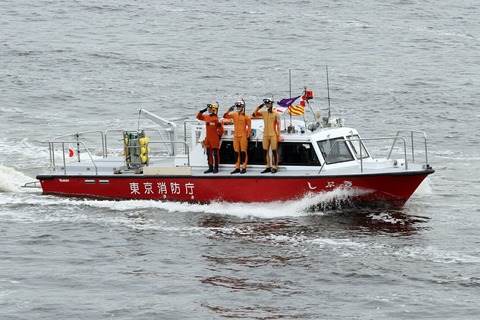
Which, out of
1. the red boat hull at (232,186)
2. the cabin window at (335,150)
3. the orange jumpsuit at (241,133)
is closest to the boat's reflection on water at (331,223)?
the red boat hull at (232,186)

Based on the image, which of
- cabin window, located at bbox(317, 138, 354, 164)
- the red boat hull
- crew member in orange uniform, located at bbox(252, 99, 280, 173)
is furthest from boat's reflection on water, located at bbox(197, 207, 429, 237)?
crew member in orange uniform, located at bbox(252, 99, 280, 173)

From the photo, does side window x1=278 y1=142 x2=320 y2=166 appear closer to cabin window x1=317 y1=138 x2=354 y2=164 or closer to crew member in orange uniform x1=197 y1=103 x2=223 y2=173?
cabin window x1=317 y1=138 x2=354 y2=164

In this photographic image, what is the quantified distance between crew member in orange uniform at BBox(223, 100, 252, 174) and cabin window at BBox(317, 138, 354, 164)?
1719 millimetres

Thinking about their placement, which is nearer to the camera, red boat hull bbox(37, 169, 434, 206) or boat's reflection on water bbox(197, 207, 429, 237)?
boat's reflection on water bbox(197, 207, 429, 237)

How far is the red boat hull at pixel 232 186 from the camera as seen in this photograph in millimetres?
23672

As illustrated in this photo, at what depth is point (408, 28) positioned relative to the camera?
176 feet

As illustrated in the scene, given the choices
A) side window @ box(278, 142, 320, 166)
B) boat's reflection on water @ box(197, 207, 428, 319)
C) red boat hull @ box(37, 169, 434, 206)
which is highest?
side window @ box(278, 142, 320, 166)

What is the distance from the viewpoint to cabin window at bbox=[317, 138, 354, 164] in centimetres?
2422

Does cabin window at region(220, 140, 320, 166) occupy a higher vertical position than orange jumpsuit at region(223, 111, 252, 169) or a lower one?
lower

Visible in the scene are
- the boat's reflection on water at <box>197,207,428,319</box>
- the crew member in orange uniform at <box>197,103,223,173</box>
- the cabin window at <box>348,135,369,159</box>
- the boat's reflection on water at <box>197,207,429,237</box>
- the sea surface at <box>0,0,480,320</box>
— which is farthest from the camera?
the cabin window at <box>348,135,369,159</box>

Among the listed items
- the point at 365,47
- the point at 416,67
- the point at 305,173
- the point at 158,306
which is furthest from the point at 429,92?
the point at 158,306

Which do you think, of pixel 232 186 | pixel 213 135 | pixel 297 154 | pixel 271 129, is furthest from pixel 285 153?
pixel 213 135

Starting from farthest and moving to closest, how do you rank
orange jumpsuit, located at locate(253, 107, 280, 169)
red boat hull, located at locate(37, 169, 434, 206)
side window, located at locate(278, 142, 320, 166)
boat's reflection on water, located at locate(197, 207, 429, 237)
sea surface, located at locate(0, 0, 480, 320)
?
side window, located at locate(278, 142, 320, 166) < orange jumpsuit, located at locate(253, 107, 280, 169) < red boat hull, located at locate(37, 169, 434, 206) < boat's reflection on water, located at locate(197, 207, 429, 237) < sea surface, located at locate(0, 0, 480, 320)

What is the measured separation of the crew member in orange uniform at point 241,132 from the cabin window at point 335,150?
1.72 meters
